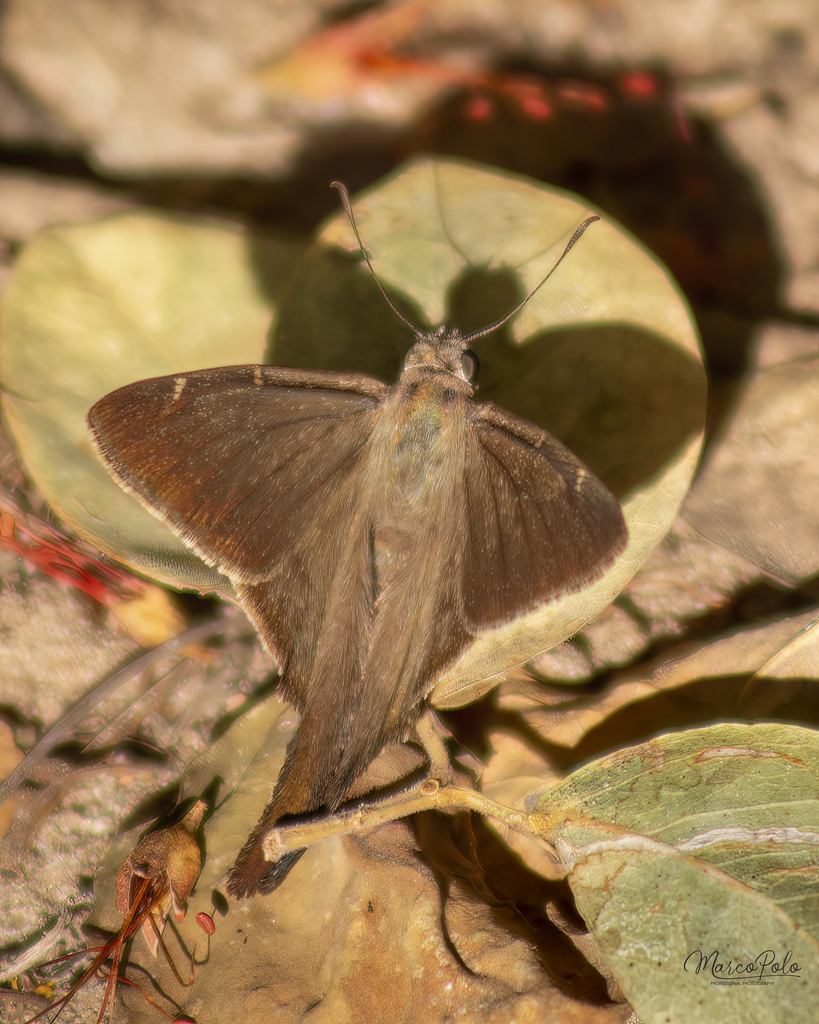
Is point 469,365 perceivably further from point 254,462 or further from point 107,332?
point 107,332

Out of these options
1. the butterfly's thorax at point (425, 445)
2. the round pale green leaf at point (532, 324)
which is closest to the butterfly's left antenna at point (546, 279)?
the round pale green leaf at point (532, 324)

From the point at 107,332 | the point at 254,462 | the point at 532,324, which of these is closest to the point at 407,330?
the point at 532,324

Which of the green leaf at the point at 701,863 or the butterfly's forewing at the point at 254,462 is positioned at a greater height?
the butterfly's forewing at the point at 254,462

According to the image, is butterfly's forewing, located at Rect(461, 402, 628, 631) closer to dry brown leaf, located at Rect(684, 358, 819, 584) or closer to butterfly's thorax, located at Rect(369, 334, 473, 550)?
butterfly's thorax, located at Rect(369, 334, 473, 550)

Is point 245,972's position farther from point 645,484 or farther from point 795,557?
point 795,557

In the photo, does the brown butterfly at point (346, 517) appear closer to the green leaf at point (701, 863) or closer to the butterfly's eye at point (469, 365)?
the butterfly's eye at point (469, 365)

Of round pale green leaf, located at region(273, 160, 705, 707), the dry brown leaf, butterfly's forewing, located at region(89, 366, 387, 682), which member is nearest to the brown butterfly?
butterfly's forewing, located at region(89, 366, 387, 682)
